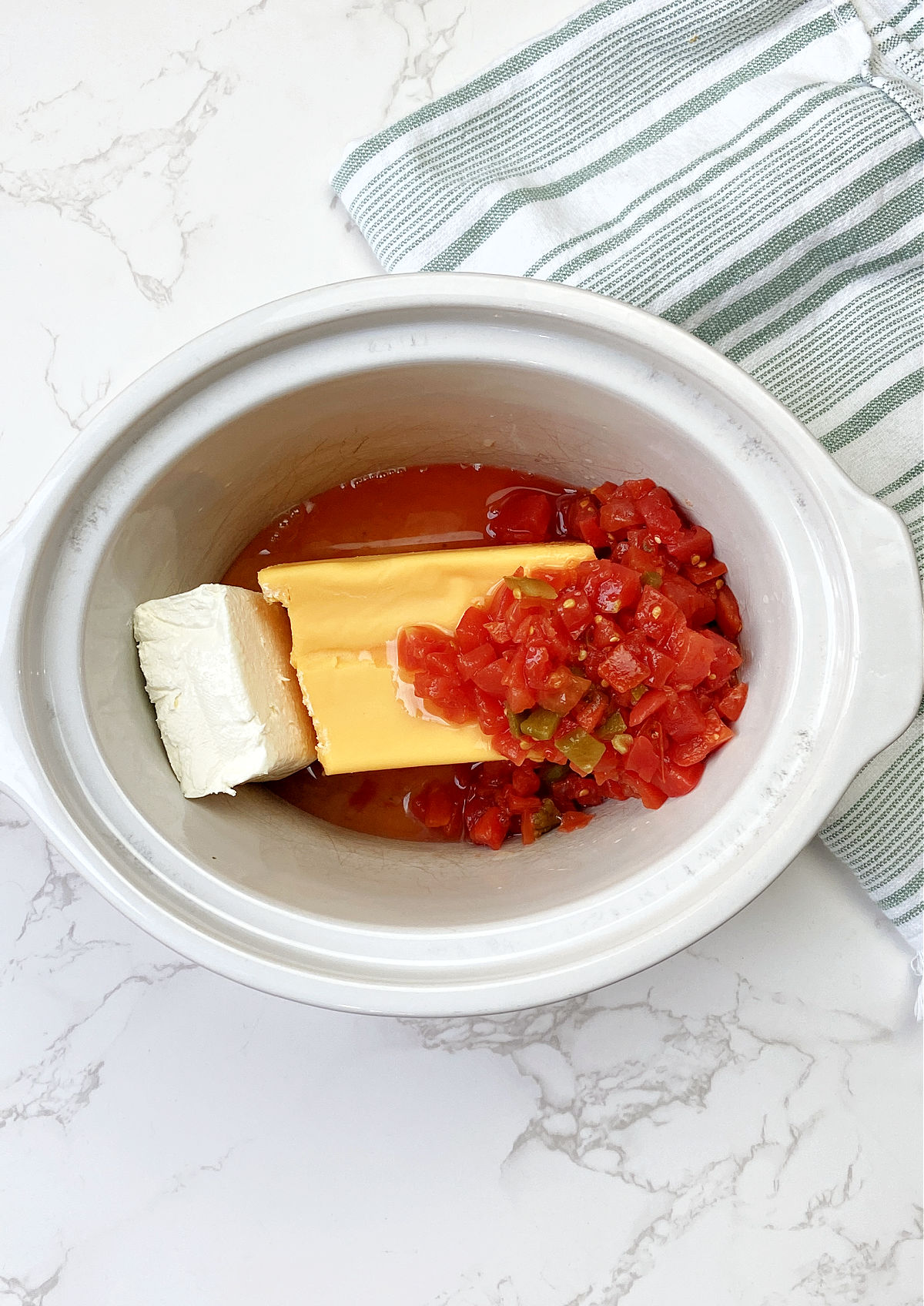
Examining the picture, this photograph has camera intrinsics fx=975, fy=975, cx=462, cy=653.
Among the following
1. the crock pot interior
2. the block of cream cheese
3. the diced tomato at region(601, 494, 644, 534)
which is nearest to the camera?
the crock pot interior

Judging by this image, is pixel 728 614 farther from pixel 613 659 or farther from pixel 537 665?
pixel 537 665

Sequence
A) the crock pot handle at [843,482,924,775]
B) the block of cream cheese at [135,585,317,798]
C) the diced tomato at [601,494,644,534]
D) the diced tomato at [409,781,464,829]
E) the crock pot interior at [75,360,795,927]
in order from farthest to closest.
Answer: the diced tomato at [409,781,464,829]
the diced tomato at [601,494,644,534]
the block of cream cheese at [135,585,317,798]
the crock pot interior at [75,360,795,927]
the crock pot handle at [843,482,924,775]

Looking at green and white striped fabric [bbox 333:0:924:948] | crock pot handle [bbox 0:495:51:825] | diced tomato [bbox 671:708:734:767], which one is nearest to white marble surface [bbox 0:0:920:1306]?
green and white striped fabric [bbox 333:0:924:948]

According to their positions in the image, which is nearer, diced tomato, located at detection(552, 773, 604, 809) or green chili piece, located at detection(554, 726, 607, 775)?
green chili piece, located at detection(554, 726, 607, 775)

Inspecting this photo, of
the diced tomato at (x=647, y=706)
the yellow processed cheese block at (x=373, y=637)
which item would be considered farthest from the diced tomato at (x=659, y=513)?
the diced tomato at (x=647, y=706)

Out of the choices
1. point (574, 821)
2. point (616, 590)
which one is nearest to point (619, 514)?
point (616, 590)

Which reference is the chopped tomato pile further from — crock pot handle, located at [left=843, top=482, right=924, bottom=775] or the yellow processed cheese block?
crock pot handle, located at [left=843, top=482, right=924, bottom=775]

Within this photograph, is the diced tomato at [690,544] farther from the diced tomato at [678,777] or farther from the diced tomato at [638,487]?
the diced tomato at [678,777]

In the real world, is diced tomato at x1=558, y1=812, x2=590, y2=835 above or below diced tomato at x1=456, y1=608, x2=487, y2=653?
below
